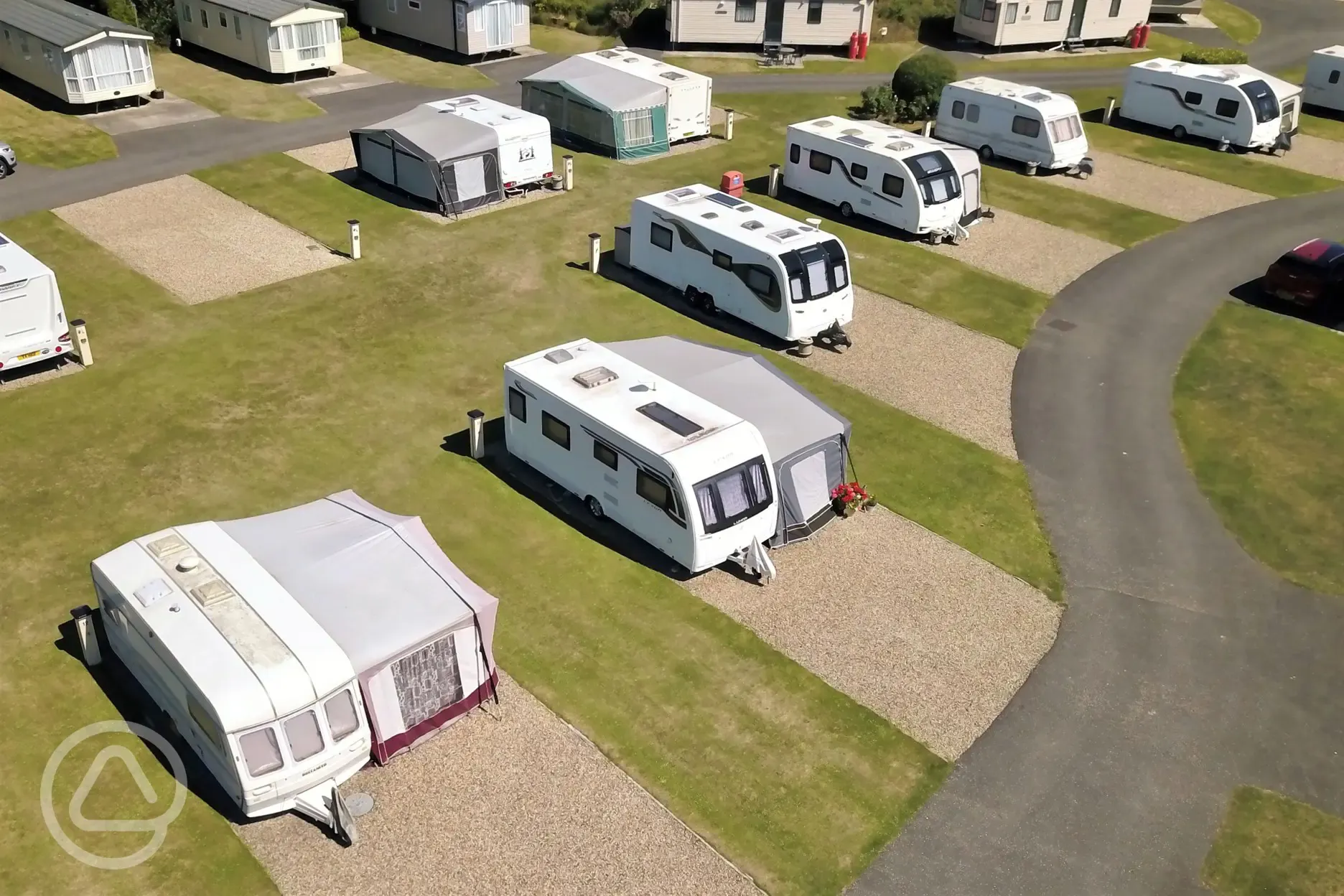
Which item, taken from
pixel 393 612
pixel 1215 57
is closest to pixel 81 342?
pixel 393 612

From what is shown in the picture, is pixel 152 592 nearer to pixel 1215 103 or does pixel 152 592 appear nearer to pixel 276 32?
pixel 276 32

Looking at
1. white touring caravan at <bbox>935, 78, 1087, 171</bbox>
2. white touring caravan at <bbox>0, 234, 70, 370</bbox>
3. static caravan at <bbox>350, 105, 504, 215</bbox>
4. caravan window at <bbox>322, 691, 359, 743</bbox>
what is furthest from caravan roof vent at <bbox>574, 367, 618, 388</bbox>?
white touring caravan at <bbox>935, 78, 1087, 171</bbox>

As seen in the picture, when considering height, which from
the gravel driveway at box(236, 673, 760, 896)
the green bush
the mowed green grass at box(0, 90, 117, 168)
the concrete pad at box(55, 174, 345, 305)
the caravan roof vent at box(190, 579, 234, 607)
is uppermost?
the green bush

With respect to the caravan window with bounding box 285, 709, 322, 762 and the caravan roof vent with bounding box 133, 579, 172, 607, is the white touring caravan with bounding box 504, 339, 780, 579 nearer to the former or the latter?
the caravan window with bounding box 285, 709, 322, 762

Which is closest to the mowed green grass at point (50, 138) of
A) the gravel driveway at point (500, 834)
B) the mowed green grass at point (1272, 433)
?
the gravel driveway at point (500, 834)

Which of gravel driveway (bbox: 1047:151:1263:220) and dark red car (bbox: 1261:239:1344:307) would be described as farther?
gravel driveway (bbox: 1047:151:1263:220)

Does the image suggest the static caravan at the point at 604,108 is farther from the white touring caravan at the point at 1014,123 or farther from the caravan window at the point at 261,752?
the caravan window at the point at 261,752

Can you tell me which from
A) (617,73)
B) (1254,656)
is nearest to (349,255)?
(617,73)
